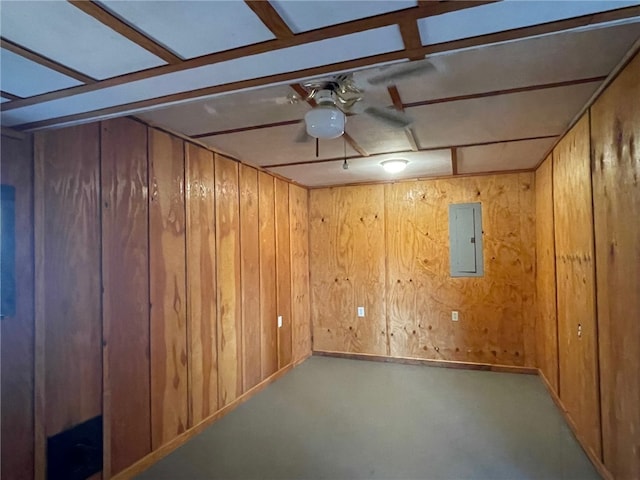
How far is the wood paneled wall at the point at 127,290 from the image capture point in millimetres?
1841

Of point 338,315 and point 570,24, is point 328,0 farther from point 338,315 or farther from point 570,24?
point 338,315

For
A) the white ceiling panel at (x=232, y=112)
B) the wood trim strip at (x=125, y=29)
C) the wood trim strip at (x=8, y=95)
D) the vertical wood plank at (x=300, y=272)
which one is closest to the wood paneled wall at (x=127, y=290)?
the white ceiling panel at (x=232, y=112)

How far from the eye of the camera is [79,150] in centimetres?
207

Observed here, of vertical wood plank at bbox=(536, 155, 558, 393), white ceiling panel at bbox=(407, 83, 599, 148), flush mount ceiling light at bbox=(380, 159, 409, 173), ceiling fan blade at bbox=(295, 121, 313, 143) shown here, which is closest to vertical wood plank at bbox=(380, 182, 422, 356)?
flush mount ceiling light at bbox=(380, 159, 409, 173)

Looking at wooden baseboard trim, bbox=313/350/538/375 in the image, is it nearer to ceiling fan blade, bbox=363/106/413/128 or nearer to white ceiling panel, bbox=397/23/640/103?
ceiling fan blade, bbox=363/106/413/128

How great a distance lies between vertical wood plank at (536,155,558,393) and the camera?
3307 mm

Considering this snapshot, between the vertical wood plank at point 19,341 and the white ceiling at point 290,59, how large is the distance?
223mm

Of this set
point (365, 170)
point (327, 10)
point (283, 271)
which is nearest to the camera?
point (327, 10)

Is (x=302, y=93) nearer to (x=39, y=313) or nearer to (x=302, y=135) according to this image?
(x=302, y=135)

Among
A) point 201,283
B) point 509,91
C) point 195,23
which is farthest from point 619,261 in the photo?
point 201,283

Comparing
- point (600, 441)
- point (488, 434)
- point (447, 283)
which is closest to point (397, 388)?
point (488, 434)

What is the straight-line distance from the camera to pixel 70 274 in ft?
6.61

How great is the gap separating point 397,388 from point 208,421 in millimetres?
1812

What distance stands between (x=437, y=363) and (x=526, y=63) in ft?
11.5
